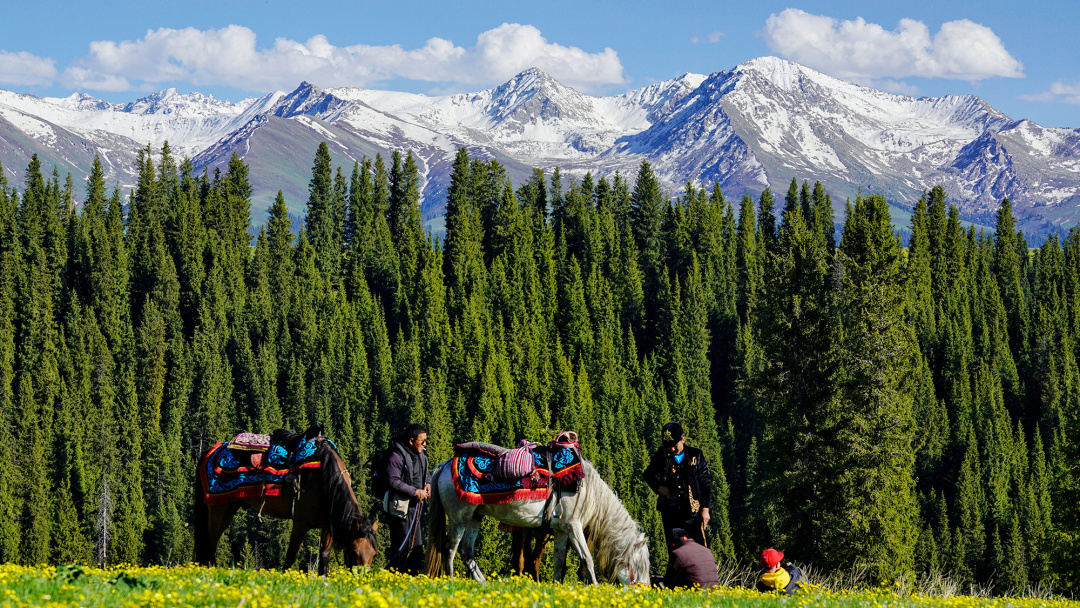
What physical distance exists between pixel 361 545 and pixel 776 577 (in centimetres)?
647

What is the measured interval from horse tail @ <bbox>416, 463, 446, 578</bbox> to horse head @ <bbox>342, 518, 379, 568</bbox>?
103cm

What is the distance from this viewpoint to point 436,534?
15.5 metres

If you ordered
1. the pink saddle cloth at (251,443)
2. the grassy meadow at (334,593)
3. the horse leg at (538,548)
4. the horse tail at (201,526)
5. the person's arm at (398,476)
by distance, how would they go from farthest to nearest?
the pink saddle cloth at (251,443)
the horse tail at (201,526)
the horse leg at (538,548)
the person's arm at (398,476)
the grassy meadow at (334,593)

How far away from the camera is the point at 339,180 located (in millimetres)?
133875

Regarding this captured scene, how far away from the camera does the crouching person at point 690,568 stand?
13383mm

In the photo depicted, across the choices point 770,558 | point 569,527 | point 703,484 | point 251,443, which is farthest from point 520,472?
point 251,443

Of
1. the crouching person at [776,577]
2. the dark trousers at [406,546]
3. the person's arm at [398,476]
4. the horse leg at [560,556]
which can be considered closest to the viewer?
the crouching person at [776,577]

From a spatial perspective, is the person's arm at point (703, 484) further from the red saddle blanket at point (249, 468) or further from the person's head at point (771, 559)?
the red saddle blanket at point (249, 468)

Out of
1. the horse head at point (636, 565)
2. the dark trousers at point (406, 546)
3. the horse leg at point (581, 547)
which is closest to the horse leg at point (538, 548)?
the horse leg at point (581, 547)

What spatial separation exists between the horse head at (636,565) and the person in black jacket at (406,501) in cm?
345

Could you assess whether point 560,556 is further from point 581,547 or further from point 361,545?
point 361,545

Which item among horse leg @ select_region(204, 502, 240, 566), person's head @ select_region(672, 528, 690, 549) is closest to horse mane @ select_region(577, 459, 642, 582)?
person's head @ select_region(672, 528, 690, 549)

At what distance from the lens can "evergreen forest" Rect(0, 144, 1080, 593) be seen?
8888cm

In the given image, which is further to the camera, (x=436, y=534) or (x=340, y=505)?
(x=436, y=534)
